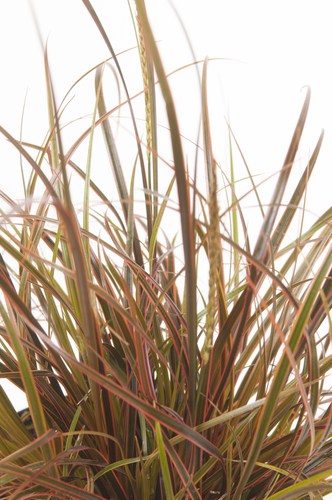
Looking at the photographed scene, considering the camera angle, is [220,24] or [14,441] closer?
[14,441]

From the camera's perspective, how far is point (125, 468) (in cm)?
33

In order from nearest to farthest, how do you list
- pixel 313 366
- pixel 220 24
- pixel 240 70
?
pixel 313 366 < pixel 240 70 < pixel 220 24

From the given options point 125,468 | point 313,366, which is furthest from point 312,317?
point 125,468

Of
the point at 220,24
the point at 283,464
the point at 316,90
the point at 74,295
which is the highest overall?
the point at 220,24

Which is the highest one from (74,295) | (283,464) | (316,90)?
(316,90)

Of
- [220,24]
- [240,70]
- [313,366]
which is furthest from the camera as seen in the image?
[220,24]

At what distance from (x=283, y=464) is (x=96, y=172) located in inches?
26.1

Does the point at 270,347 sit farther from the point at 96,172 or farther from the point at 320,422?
the point at 96,172

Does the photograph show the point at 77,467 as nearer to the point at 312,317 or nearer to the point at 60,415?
the point at 60,415

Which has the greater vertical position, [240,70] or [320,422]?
[240,70]

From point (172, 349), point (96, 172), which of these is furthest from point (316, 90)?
point (172, 349)

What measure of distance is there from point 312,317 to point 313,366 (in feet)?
0.08

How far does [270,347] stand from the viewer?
34 cm

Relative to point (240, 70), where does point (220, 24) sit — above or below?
above
